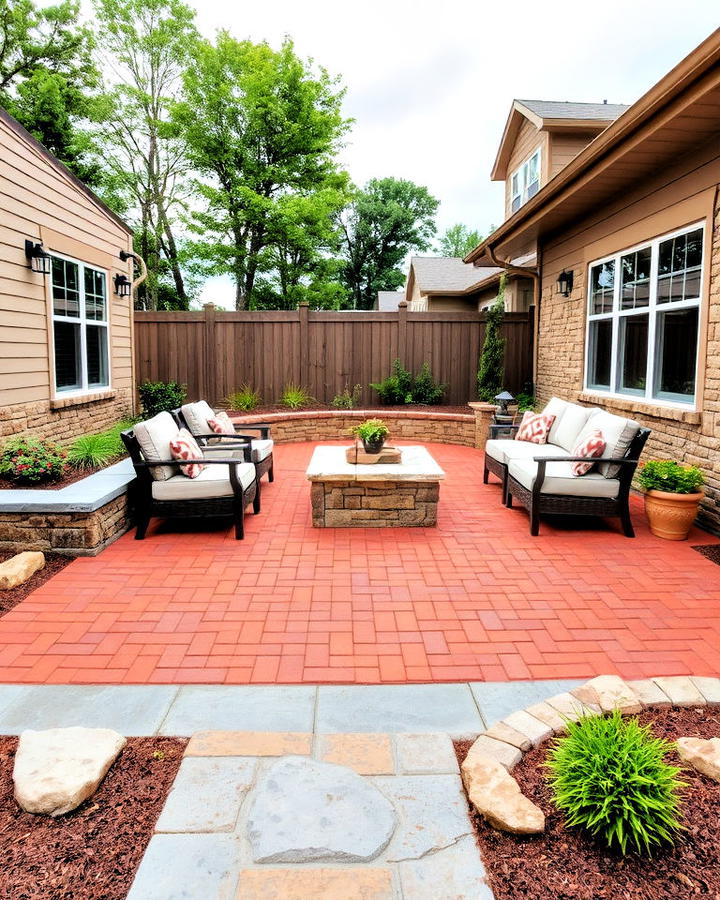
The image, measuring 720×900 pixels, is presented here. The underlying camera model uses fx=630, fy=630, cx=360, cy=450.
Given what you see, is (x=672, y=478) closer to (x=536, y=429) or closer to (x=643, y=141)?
(x=536, y=429)

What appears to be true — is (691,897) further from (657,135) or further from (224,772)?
(657,135)

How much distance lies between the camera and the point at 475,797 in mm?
1946

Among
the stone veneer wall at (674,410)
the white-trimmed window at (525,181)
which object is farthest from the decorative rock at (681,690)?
the white-trimmed window at (525,181)

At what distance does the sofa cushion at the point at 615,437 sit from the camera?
5035 millimetres

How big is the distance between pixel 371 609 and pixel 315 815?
1808 mm

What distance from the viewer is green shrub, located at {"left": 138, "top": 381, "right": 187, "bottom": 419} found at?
9.69 metres

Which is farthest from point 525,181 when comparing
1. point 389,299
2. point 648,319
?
point 389,299

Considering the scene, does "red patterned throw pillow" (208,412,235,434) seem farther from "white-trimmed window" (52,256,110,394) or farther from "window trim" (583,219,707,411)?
"window trim" (583,219,707,411)

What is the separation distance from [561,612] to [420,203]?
3203 centimetres

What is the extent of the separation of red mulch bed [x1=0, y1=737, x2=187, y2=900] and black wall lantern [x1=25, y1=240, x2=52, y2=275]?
5676 millimetres

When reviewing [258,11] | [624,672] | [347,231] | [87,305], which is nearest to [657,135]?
[624,672]

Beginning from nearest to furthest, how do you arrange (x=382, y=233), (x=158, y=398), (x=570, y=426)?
(x=570, y=426) < (x=158, y=398) < (x=382, y=233)

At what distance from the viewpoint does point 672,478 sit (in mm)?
5008

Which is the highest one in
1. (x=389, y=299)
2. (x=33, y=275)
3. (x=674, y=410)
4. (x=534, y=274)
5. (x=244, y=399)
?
(x=389, y=299)
